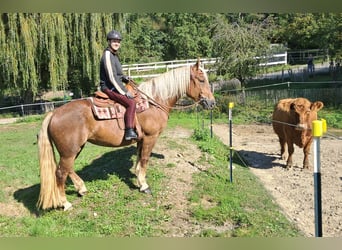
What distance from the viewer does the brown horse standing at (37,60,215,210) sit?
15.1 feet

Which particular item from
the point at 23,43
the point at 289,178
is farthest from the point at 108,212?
the point at 23,43

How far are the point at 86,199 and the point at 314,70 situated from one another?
18.2 meters

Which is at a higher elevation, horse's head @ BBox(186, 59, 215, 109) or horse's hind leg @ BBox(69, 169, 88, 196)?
horse's head @ BBox(186, 59, 215, 109)

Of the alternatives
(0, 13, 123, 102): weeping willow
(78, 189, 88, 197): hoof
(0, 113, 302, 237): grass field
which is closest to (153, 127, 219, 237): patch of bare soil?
(0, 113, 302, 237): grass field

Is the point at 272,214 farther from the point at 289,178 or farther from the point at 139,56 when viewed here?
the point at 139,56

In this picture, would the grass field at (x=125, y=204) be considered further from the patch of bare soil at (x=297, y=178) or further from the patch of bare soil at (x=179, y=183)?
the patch of bare soil at (x=297, y=178)

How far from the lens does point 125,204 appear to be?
4.84m

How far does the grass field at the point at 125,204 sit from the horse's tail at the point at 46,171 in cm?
18

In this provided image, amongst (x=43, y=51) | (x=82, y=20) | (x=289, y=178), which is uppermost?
(x=82, y=20)

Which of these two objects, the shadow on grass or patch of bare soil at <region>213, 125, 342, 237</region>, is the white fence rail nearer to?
patch of bare soil at <region>213, 125, 342, 237</region>

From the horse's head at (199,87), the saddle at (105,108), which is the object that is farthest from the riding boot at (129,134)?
the horse's head at (199,87)

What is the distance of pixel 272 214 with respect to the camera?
15.1ft

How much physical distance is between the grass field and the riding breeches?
3.36 ft

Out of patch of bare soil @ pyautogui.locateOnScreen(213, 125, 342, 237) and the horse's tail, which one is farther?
patch of bare soil @ pyautogui.locateOnScreen(213, 125, 342, 237)
